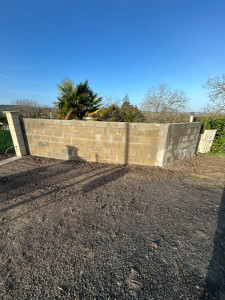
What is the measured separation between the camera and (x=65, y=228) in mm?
2025

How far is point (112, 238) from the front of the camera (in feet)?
6.09

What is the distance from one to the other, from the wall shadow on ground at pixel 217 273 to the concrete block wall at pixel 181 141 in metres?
2.60

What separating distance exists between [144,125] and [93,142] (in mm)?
1792

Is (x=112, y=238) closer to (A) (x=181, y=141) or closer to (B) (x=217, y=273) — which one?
(B) (x=217, y=273)

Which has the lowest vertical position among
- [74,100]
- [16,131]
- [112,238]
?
[112,238]

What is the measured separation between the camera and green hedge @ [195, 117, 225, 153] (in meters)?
5.58

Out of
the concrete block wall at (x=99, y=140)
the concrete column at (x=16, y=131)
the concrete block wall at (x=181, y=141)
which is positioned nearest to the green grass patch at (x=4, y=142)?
the concrete column at (x=16, y=131)

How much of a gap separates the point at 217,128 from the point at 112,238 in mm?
6417

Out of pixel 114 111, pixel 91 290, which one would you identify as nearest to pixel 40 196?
pixel 91 290

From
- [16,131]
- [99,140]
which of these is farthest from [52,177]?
[16,131]

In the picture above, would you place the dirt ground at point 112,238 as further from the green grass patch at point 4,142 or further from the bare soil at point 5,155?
the green grass patch at point 4,142

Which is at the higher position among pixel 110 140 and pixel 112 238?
pixel 110 140

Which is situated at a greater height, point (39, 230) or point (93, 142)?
point (93, 142)

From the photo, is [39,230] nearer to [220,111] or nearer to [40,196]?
[40,196]
